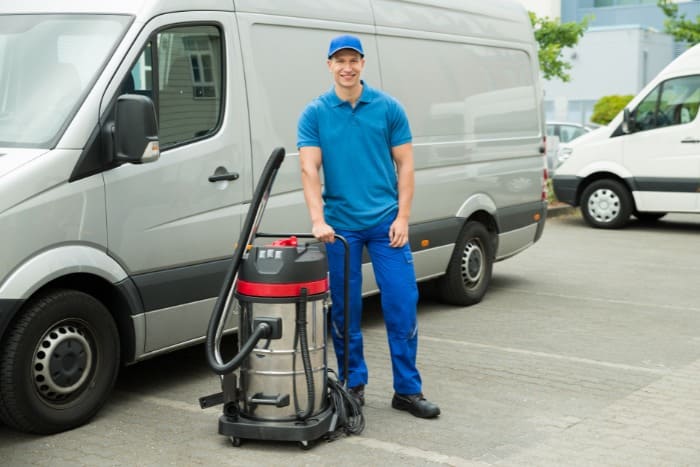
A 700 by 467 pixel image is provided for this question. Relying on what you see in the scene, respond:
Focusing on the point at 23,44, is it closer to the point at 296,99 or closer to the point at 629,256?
the point at 296,99

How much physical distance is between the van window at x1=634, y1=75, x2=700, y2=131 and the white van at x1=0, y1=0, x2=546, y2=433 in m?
7.35

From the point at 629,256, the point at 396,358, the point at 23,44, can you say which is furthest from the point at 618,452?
the point at 629,256

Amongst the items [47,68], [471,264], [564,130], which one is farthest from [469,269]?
[564,130]

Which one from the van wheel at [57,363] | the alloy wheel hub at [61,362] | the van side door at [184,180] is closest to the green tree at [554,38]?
the van side door at [184,180]

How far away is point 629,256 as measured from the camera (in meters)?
12.1

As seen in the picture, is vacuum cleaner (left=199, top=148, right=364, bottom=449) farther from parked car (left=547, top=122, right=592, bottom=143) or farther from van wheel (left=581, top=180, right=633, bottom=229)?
parked car (left=547, top=122, right=592, bottom=143)

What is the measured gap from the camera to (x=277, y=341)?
5.02 metres

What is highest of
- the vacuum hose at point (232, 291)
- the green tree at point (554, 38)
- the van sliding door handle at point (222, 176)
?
the green tree at point (554, 38)

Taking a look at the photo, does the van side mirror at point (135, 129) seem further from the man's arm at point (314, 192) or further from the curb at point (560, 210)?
the curb at point (560, 210)

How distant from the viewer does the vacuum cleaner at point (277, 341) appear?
4957 mm

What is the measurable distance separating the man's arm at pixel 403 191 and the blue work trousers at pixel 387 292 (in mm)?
75

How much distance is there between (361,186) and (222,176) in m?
1.04

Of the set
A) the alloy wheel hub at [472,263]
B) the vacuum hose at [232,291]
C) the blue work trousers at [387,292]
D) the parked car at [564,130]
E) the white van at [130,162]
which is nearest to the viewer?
the vacuum hose at [232,291]

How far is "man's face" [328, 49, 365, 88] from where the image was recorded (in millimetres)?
5254
